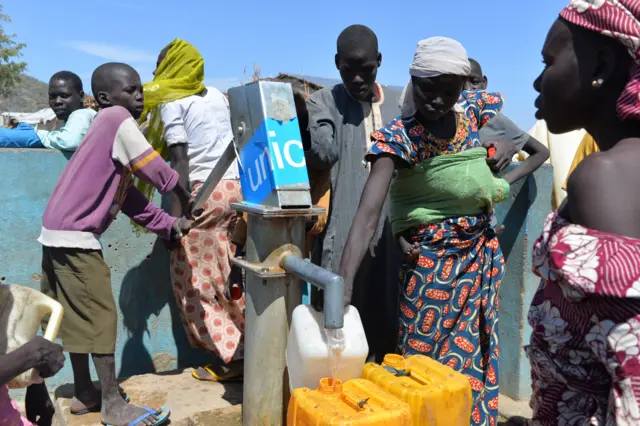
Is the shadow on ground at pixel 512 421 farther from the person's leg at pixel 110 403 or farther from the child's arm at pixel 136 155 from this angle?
the child's arm at pixel 136 155

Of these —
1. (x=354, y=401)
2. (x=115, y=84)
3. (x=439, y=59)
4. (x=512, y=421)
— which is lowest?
(x=512, y=421)

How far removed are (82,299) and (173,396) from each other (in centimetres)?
80

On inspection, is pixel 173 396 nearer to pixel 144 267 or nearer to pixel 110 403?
pixel 110 403

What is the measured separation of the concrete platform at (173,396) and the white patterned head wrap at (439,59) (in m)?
1.60

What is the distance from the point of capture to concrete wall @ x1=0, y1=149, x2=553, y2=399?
10.5 ft

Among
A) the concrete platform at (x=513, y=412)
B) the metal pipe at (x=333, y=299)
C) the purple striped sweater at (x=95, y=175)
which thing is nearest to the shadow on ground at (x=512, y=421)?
the concrete platform at (x=513, y=412)

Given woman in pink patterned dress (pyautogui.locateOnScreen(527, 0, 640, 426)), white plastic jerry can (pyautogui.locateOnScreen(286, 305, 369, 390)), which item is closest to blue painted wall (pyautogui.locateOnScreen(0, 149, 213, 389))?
white plastic jerry can (pyautogui.locateOnScreen(286, 305, 369, 390))

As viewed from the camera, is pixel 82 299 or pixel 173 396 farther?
pixel 173 396

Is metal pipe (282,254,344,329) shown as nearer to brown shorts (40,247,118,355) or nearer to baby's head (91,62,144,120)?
brown shorts (40,247,118,355)

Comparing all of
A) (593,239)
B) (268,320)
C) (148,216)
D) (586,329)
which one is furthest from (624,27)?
(148,216)

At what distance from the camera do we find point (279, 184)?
1978 millimetres

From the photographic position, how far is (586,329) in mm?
1182

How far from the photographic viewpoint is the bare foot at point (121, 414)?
269 centimetres

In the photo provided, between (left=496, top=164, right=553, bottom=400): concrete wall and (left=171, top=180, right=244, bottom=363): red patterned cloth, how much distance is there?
153 cm
